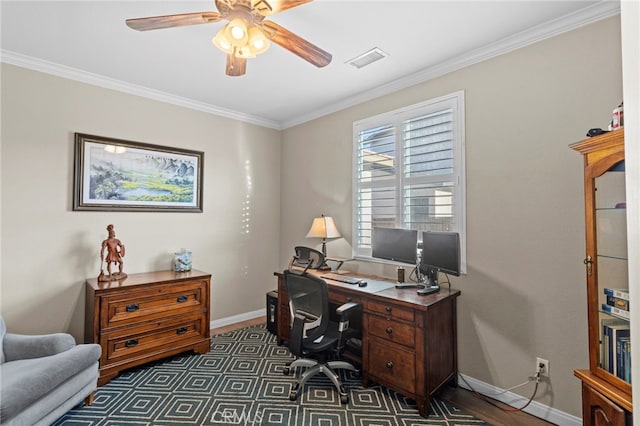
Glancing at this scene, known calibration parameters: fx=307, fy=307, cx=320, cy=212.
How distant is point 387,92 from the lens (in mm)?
3178

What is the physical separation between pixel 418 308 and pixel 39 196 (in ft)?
11.0

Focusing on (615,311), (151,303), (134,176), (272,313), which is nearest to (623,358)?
(615,311)

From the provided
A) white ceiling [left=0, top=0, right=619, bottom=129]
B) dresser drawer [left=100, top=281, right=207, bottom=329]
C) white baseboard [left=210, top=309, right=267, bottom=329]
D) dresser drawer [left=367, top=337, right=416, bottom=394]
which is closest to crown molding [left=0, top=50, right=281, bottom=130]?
white ceiling [left=0, top=0, right=619, bottom=129]

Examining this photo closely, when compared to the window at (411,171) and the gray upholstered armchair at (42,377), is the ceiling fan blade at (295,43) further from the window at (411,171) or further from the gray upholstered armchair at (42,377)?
the gray upholstered armchair at (42,377)

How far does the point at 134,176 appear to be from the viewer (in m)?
3.26

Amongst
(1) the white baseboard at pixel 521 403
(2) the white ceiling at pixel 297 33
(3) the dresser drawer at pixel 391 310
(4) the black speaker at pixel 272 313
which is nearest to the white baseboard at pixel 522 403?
(1) the white baseboard at pixel 521 403

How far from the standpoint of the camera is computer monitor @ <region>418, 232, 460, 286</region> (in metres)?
2.31

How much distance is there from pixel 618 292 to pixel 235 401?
2.48 m

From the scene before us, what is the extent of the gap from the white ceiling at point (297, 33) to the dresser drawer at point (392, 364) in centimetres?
236

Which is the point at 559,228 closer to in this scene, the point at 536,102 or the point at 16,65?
the point at 536,102

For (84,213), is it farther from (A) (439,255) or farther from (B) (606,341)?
(B) (606,341)

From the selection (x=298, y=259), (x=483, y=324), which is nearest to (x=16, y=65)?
(x=298, y=259)

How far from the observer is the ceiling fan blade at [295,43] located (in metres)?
1.76

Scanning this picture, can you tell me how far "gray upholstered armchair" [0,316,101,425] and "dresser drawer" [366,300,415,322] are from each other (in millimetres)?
2057
